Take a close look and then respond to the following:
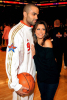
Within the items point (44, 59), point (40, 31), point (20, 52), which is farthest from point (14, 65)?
point (40, 31)

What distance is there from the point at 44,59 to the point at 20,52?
355mm

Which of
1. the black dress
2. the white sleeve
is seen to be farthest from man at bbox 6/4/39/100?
the black dress

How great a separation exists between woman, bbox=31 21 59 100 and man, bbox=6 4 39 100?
3.6 inches

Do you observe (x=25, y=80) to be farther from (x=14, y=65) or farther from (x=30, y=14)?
(x=30, y=14)

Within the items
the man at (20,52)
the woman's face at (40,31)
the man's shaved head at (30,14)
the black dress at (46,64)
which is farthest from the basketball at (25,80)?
the man's shaved head at (30,14)

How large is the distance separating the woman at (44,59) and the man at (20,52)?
0.30 feet

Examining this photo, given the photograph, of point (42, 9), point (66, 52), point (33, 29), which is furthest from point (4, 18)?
point (33, 29)

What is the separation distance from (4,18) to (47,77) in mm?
19528

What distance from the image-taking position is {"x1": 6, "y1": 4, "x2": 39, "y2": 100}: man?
1583mm

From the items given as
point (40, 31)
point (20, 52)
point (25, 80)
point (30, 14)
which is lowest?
point (25, 80)

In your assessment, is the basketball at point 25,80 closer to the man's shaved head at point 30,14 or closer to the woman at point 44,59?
the woman at point 44,59

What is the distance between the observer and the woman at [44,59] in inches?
70.7

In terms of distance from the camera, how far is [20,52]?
166 centimetres

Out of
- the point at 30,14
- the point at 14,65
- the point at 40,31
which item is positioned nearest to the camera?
the point at 14,65
